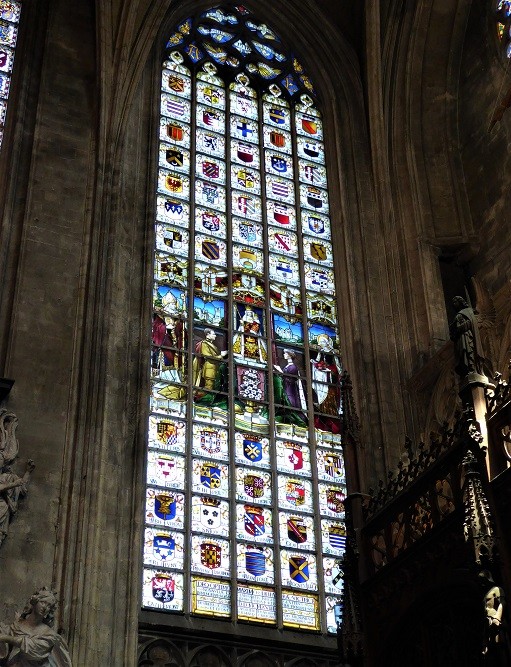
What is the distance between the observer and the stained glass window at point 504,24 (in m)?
14.7

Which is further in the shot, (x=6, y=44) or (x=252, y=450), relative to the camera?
(x=6, y=44)

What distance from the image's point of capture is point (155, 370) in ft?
42.7

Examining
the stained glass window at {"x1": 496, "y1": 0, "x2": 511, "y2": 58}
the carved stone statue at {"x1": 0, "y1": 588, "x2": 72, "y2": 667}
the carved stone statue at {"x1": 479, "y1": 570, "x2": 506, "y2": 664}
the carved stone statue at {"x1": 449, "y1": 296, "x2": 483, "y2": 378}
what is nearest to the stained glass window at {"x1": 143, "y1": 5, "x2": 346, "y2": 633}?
the carved stone statue at {"x1": 0, "y1": 588, "x2": 72, "y2": 667}

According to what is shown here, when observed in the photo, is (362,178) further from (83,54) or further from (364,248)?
(83,54)

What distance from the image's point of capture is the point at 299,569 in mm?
12289

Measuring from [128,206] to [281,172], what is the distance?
2504 millimetres

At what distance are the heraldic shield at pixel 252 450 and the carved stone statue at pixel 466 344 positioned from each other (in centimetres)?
407

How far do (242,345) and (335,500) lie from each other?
205 centimetres

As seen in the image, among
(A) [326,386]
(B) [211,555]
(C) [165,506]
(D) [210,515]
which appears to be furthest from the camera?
(A) [326,386]

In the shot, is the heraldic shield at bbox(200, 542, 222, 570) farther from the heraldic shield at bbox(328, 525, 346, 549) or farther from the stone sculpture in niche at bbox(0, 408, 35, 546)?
the stone sculpture in niche at bbox(0, 408, 35, 546)

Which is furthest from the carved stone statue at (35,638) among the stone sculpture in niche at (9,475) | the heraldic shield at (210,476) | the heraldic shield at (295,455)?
the heraldic shield at (295,455)

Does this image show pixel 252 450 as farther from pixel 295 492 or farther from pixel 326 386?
pixel 326 386

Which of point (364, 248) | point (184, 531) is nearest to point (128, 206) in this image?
point (364, 248)

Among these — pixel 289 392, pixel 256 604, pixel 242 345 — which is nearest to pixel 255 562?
pixel 256 604
